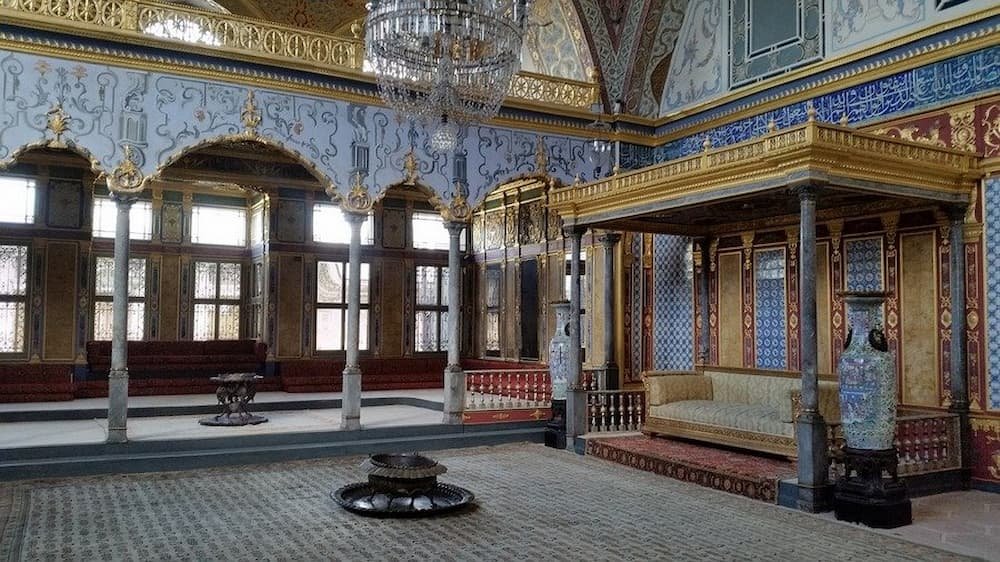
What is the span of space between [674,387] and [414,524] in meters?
3.97

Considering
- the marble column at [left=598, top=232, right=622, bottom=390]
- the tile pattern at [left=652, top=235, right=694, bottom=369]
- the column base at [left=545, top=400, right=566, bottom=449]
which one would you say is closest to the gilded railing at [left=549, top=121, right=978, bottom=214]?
the marble column at [left=598, top=232, right=622, bottom=390]

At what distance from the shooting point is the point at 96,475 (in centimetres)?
721

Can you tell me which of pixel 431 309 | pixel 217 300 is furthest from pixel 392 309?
pixel 217 300

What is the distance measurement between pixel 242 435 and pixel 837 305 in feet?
19.1

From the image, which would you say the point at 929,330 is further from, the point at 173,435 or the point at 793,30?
the point at 173,435

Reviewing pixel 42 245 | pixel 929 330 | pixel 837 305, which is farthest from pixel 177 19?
pixel 929 330

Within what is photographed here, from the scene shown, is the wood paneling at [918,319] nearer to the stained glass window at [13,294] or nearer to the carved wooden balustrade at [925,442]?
the carved wooden balustrade at [925,442]

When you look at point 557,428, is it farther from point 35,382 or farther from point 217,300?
point 35,382

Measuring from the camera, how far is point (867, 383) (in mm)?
5879

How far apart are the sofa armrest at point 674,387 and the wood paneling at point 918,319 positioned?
2.03 metres

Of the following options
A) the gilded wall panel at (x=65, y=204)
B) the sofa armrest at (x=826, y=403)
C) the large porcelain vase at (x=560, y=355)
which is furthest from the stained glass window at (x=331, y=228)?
the sofa armrest at (x=826, y=403)

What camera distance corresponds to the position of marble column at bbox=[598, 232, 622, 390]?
387 inches

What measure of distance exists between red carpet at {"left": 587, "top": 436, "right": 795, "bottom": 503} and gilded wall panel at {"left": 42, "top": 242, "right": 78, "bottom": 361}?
24.4 ft

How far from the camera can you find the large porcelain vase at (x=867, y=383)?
19.1 feet
